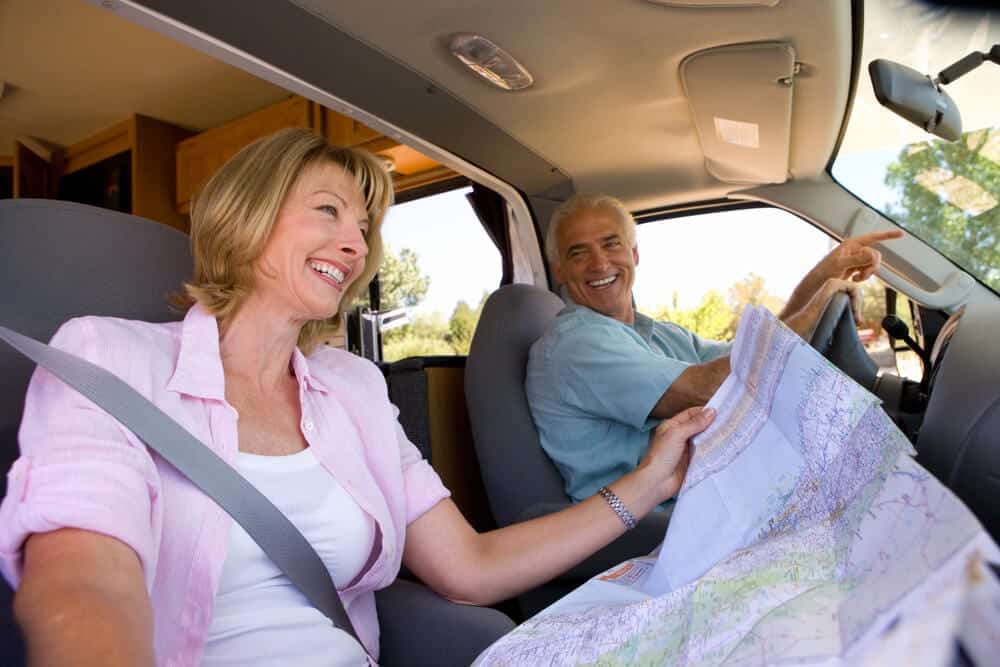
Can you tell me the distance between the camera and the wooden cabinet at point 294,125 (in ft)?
10.2

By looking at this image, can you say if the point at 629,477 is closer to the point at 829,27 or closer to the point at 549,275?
the point at 829,27

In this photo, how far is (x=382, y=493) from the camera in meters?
1.10

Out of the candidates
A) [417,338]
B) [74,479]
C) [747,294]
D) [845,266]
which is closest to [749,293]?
[747,294]

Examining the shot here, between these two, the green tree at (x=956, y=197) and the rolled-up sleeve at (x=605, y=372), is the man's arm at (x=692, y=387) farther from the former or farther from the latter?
the green tree at (x=956, y=197)

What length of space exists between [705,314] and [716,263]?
18 centimetres

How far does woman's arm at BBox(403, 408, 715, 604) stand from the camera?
1.04m

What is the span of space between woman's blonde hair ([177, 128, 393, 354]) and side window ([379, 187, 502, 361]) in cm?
202

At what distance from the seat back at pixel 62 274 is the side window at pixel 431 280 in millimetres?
2129

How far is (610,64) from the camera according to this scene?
1.84m

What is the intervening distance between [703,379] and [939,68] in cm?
71

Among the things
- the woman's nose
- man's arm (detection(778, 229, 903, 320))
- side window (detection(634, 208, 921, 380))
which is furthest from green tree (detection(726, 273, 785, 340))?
the woman's nose

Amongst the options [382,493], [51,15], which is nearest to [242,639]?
[382,493]

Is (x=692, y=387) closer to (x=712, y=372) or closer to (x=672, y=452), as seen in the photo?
(x=712, y=372)

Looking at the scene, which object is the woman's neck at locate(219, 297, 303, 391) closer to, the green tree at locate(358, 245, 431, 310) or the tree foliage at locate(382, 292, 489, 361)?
the tree foliage at locate(382, 292, 489, 361)
